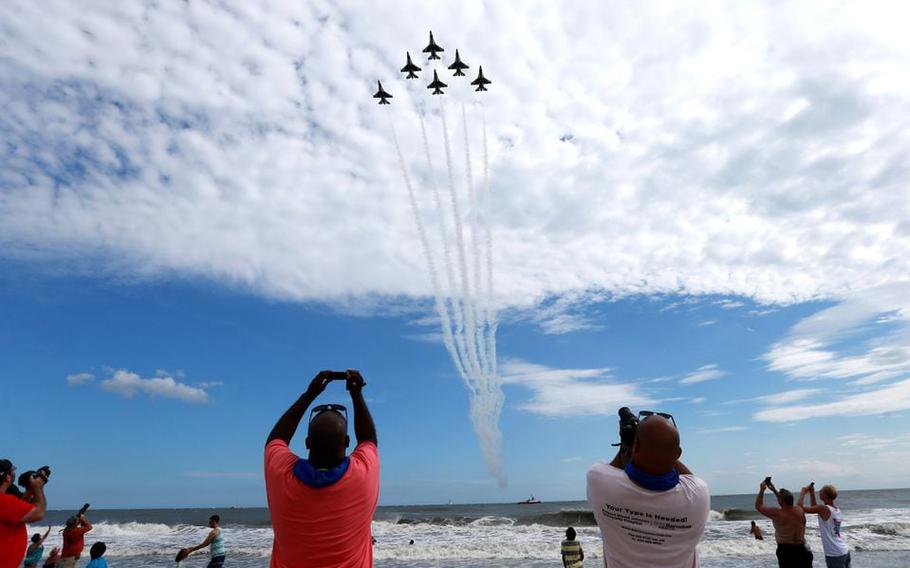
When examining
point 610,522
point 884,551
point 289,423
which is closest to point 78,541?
point 289,423

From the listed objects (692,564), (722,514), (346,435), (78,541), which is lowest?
(722,514)

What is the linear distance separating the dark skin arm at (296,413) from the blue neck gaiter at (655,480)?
1.86 metres

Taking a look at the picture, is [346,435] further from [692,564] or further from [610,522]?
[692,564]

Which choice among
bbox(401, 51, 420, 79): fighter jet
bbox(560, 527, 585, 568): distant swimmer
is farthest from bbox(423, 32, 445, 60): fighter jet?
bbox(560, 527, 585, 568): distant swimmer

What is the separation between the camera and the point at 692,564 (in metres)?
3.09

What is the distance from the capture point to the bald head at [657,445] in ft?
9.37

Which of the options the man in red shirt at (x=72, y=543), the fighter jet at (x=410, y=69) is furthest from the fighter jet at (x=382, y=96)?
the man in red shirt at (x=72, y=543)

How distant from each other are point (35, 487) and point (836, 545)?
451 inches

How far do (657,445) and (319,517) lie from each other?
169 cm

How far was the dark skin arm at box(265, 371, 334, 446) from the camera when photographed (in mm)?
3250

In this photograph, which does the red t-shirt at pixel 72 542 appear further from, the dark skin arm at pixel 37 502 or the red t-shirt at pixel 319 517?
the red t-shirt at pixel 319 517

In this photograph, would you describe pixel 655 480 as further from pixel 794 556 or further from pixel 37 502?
pixel 794 556

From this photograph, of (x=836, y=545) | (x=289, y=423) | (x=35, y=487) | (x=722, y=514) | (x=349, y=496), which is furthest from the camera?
(x=722, y=514)

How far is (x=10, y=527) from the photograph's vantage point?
4598mm
